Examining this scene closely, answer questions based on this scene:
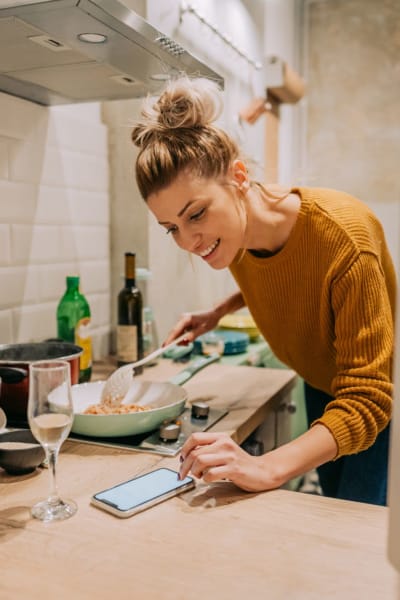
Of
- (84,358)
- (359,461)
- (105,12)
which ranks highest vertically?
(105,12)

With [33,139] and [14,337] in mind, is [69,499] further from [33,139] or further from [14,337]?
[33,139]

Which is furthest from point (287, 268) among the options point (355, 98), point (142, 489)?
point (355, 98)

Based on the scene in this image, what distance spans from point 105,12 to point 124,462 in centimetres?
84

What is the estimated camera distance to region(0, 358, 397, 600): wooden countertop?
761 mm

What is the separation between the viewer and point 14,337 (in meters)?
A: 1.73

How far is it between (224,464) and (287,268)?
0.55 metres

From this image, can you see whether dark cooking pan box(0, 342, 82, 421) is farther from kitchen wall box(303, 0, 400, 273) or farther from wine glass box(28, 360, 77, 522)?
kitchen wall box(303, 0, 400, 273)

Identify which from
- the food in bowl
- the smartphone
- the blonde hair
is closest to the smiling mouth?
the blonde hair

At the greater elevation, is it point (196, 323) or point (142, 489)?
point (196, 323)

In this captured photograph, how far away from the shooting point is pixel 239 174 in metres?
1.36

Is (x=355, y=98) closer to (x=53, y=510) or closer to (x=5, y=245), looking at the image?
(x=5, y=245)

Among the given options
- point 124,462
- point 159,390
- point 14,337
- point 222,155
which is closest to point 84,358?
point 14,337

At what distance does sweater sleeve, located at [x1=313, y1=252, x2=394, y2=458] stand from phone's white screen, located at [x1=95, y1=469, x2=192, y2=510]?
0.29 meters

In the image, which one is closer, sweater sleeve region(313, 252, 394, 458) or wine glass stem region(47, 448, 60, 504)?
wine glass stem region(47, 448, 60, 504)
